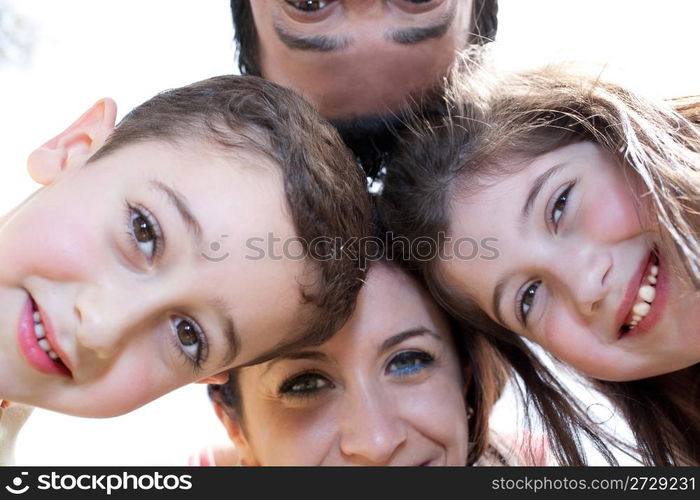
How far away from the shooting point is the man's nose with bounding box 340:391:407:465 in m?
1.78

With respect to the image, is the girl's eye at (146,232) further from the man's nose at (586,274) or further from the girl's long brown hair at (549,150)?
the man's nose at (586,274)

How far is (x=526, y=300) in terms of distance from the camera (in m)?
1.80

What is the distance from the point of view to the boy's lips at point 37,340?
1.46 m

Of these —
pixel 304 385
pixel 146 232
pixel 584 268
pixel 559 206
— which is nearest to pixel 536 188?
pixel 559 206

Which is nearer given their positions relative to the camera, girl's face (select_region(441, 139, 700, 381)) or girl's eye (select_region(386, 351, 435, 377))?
girl's face (select_region(441, 139, 700, 381))

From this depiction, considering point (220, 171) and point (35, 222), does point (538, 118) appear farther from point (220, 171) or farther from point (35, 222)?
point (35, 222)

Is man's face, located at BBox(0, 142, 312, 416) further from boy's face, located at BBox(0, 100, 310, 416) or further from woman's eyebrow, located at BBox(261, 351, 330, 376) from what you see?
woman's eyebrow, located at BBox(261, 351, 330, 376)

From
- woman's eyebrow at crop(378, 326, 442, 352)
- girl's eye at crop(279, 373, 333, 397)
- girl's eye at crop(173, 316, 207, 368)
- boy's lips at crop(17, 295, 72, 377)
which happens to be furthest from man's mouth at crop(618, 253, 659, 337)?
boy's lips at crop(17, 295, 72, 377)

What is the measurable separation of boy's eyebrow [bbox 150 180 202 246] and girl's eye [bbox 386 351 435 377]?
60 centimetres

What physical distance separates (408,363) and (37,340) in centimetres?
80

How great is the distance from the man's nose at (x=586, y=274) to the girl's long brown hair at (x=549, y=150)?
13 centimetres

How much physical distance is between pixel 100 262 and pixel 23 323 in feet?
0.56
